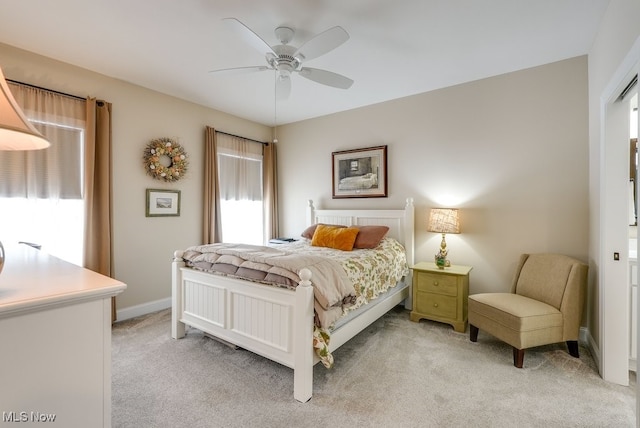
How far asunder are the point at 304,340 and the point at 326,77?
211 cm

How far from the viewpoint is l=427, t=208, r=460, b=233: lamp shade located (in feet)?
10.4

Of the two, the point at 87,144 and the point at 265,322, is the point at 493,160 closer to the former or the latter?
the point at 265,322

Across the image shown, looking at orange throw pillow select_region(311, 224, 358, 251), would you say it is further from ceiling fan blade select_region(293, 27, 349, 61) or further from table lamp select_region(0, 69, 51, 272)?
table lamp select_region(0, 69, 51, 272)

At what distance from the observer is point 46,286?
1.00m

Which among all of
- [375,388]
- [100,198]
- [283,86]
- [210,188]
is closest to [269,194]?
[210,188]

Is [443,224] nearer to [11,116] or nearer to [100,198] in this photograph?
[11,116]

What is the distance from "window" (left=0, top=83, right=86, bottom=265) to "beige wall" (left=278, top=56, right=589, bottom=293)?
334 centimetres

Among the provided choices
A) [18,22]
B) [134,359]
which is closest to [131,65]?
[18,22]

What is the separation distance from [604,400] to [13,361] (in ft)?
10.4

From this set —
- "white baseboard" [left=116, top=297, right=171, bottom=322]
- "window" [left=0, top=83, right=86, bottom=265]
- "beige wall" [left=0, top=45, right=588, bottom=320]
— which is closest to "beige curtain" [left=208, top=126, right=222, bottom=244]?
"beige wall" [left=0, top=45, right=588, bottom=320]

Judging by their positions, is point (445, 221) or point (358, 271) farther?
point (445, 221)

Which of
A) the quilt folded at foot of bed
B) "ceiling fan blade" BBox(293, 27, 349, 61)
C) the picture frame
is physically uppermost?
"ceiling fan blade" BBox(293, 27, 349, 61)

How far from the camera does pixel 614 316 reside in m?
2.14

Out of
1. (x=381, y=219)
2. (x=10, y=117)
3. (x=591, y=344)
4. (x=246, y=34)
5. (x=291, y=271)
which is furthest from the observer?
(x=381, y=219)
